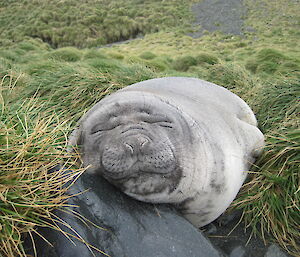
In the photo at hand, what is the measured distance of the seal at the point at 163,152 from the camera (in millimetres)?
2078

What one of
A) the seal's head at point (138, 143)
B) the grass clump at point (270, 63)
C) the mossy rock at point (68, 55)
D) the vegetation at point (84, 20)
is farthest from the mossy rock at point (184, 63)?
the vegetation at point (84, 20)

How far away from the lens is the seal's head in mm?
2064

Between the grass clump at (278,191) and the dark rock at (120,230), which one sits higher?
the dark rock at (120,230)

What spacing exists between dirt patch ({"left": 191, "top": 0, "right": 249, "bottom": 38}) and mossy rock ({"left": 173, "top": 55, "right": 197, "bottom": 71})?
10927mm

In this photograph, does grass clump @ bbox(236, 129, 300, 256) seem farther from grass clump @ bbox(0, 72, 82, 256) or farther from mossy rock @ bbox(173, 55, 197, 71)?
mossy rock @ bbox(173, 55, 197, 71)

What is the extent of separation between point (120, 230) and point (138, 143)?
0.50 m

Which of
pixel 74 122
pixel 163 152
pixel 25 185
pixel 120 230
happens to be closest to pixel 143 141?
pixel 163 152

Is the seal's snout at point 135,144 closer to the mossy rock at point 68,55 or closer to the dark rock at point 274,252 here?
the dark rock at point 274,252

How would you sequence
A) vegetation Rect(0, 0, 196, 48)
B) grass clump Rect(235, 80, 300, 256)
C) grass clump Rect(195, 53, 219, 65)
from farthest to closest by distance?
vegetation Rect(0, 0, 196, 48) → grass clump Rect(195, 53, 219, 65) → grass clump Rect(235, 80, 300, 256)

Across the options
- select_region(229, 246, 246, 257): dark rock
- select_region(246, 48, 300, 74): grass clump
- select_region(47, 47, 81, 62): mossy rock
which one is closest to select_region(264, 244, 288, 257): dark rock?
select_region(229, 246, 246, 257): dark rock

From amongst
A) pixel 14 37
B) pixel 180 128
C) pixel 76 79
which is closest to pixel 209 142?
pixel 180 128

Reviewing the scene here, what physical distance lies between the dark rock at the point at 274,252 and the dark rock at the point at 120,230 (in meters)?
0.51

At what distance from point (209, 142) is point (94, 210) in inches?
Answer: 34.2

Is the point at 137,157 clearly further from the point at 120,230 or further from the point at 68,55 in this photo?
the point at 68,55
